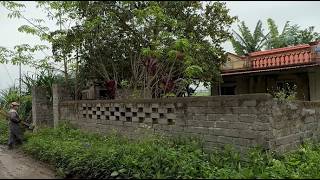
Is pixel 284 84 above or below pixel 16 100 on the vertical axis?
above

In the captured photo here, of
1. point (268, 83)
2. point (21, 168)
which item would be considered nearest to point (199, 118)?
point (21, 168)

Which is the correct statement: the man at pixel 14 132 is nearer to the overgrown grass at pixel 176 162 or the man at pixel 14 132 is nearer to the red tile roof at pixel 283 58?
the overgrown grass at pixel 176 162

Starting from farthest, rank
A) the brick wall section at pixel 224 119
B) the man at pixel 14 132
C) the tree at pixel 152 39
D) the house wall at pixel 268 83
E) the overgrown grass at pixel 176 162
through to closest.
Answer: the house wall at pixel 268 83 → the man at pixel 14 132 → the tree at pixel 152 39 → the brick wall section at pixel 224 119 → the overgrown grass at pixel 176 162

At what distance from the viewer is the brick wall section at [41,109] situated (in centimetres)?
1335

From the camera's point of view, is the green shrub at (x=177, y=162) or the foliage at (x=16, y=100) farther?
the foliage at (x=16, y=100)

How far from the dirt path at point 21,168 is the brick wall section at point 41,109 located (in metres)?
3.01

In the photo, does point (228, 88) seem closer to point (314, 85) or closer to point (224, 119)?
point (314, 85)

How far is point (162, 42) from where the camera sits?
416 inches

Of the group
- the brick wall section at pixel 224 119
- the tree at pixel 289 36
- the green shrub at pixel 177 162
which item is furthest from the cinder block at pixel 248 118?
the tree at pixel 289 36

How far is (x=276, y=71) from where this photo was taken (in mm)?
13711

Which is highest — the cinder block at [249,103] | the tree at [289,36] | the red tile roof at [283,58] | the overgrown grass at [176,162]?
the tree at [289,36]

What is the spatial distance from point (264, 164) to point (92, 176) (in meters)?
2.70

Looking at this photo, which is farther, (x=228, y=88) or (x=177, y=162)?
(x=228, y=88)

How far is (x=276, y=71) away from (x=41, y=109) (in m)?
7.61
